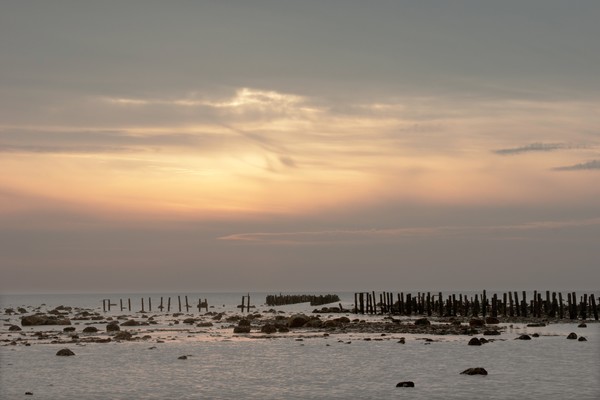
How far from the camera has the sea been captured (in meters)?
32.6

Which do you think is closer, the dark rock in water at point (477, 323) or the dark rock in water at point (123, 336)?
the dark rock in water at point (123, 336)

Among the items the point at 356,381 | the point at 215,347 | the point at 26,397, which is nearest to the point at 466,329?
the point at 215,347

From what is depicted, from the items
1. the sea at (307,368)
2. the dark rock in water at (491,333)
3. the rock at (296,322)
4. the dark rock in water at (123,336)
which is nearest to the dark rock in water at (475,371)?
the sea at (307,368)

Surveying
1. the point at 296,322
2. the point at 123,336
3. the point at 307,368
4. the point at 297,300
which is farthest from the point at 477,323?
the point at 297,300

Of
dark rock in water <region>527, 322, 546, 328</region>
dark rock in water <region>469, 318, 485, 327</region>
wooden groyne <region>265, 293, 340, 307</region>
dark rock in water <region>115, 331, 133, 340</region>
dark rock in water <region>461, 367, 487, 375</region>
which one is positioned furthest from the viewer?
wooden groyne <region>265, 293, 340, 307</region>

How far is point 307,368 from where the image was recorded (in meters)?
41.1

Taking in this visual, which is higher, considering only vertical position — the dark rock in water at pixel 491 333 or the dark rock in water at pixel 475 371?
the dark rock in water at pixel 475 371

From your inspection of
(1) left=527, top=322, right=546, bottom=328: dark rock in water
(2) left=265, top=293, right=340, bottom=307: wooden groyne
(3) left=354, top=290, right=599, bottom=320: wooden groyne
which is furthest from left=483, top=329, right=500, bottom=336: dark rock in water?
(2) left=265, top=293, right=340, bottom=307: wooden groyne

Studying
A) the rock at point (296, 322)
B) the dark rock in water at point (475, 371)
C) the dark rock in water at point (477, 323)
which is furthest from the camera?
the rock at point (296, 322)

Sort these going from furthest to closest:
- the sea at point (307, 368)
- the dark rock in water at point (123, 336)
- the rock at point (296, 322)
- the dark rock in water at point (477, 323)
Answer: the rock at point (296, 322) < the dark rock in water at point (477, 323) < the dark rock in water at point (123, 336) < the sea at point (307, 368)

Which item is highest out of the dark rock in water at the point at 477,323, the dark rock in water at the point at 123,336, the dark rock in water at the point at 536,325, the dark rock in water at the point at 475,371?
the dark rock in water at the point at 475,371

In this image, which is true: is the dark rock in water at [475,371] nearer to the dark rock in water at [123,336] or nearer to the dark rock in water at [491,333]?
the dark rock in water at [491,333]

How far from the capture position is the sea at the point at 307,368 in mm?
32594

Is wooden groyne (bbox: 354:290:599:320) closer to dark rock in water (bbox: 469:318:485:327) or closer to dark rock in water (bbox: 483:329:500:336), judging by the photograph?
dark rock in water (bbox: 469:318:485:327)
